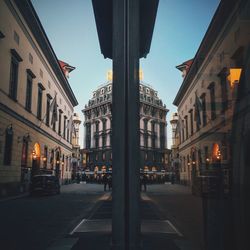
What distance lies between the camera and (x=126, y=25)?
2281mm

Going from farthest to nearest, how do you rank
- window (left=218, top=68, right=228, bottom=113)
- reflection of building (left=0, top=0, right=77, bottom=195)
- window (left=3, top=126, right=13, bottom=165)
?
window (left=3, top=126, right=13, bottom=165), reflection of building (left=0, top=0, right=77, bottom=195), window (left=218, top=68, right=228, bottom=113)

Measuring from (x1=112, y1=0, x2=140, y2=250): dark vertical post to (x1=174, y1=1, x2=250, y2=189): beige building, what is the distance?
0.46 m

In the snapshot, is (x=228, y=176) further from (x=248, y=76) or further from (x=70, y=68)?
(x=70, y=68)

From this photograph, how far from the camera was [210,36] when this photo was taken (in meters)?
2.06

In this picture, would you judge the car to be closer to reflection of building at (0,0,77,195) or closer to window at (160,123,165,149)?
reflection of building at (0,0,77,195)

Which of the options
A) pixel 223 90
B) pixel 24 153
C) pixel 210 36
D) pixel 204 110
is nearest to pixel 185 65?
pixel 210 36

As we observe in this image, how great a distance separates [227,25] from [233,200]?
3.55 ft

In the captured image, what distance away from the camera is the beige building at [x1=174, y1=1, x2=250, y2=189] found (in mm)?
1751

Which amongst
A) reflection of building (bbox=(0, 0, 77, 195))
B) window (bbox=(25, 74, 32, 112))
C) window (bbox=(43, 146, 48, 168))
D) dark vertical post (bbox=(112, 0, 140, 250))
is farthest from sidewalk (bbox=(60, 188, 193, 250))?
window (bbox=(43, 146, 48, 168))

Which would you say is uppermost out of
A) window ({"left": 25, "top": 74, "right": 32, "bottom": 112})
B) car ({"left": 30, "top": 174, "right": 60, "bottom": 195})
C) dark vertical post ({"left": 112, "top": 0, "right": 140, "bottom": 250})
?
window ({"left": 25, "top": 74, "right": 32, "bottom": 112})

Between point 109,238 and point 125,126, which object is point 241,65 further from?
point 109,238

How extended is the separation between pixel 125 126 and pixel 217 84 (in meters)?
0.72

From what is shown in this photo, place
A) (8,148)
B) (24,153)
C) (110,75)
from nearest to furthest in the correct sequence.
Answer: (110,75), (8,148), (24,153)

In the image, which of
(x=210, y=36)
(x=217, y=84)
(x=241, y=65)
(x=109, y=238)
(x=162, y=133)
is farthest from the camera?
(x=162, y=133)
